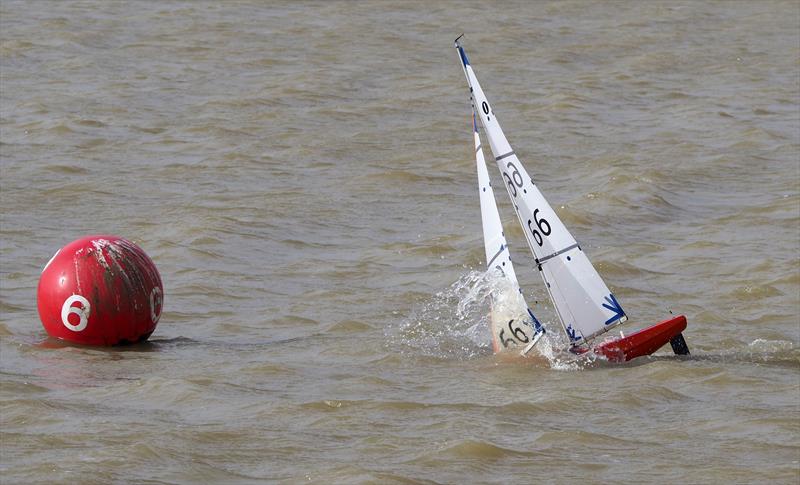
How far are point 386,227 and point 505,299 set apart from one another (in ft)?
Result: 19.3

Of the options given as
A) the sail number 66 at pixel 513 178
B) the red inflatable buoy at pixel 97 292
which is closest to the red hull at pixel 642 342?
the sail number 66 at pixel 513 178

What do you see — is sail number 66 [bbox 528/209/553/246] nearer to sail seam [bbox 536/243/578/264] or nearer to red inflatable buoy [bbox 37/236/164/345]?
sail seam [bbox 536/243/578/264]

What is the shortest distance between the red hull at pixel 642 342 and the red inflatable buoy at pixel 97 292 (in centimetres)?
388

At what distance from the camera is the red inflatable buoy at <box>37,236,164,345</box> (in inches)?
520

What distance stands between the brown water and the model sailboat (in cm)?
28

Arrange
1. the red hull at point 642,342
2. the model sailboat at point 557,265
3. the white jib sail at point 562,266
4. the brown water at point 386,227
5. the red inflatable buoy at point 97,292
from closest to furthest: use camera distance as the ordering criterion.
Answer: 1. the brown water at point 386,227
2. the red inflatable buoy at point 97,292
3. the red hull at point 642,342
4. the model sailboat at point 557,265
5. the white jib sail at point 562,266

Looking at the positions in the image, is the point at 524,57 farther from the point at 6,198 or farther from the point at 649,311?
the point at 649,311

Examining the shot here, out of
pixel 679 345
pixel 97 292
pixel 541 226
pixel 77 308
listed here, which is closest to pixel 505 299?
pixel 541 226

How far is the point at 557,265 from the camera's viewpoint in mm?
13711

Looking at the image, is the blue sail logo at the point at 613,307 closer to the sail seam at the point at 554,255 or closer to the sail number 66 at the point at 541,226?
the sail seam at the point at 554,255

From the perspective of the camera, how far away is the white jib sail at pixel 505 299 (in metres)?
Result: 13.6

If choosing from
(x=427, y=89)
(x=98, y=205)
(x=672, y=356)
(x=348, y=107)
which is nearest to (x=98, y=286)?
(x=672, y=356)

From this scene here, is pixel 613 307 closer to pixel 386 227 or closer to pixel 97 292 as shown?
pixel 97 292

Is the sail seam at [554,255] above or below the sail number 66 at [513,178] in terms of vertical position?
below
